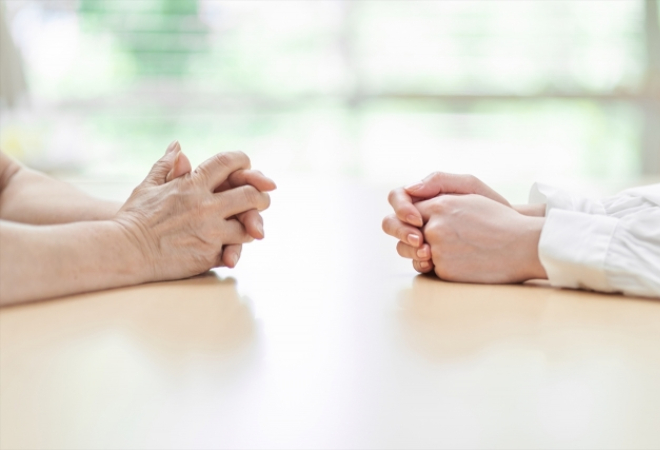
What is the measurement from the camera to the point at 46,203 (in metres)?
1.50

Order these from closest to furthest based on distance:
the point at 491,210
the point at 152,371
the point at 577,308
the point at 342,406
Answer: the point at 342,406, the point at 152,371, the point at 577,308, the point at 491,210

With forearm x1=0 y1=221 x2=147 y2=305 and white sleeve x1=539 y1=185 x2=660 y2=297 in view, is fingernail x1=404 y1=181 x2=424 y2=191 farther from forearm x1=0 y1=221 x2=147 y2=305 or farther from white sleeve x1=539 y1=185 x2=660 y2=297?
forearm x1=0 y1=221 x2=147 y2=305

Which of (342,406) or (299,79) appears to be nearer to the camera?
(342,406)

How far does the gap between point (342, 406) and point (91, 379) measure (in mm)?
296

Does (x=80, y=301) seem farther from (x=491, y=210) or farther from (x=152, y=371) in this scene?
(x=491, y=210)

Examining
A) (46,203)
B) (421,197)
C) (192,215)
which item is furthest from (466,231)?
(46,203)

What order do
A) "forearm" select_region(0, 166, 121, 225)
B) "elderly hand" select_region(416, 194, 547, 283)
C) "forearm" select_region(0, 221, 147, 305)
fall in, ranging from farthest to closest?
"forearm" select_region(0, 166, 121, 225), "elderly hand" select_region(416, 194, 547, 283), "forearm" select_region(0, 221, 147, 305)

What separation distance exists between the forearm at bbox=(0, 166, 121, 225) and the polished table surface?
314 millimetres

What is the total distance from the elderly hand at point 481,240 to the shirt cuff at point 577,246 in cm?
3

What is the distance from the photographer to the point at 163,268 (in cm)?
126

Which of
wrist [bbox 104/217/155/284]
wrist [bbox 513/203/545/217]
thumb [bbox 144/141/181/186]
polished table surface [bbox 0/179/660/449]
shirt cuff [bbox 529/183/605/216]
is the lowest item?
polished table surface [bbox 0/179/660/449]

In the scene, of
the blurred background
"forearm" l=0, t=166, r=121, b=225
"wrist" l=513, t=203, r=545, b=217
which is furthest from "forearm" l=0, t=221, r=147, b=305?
the blurred background

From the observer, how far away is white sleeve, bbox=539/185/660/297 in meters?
1.10

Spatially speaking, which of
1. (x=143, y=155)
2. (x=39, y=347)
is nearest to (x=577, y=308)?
(x=39, y=347)
